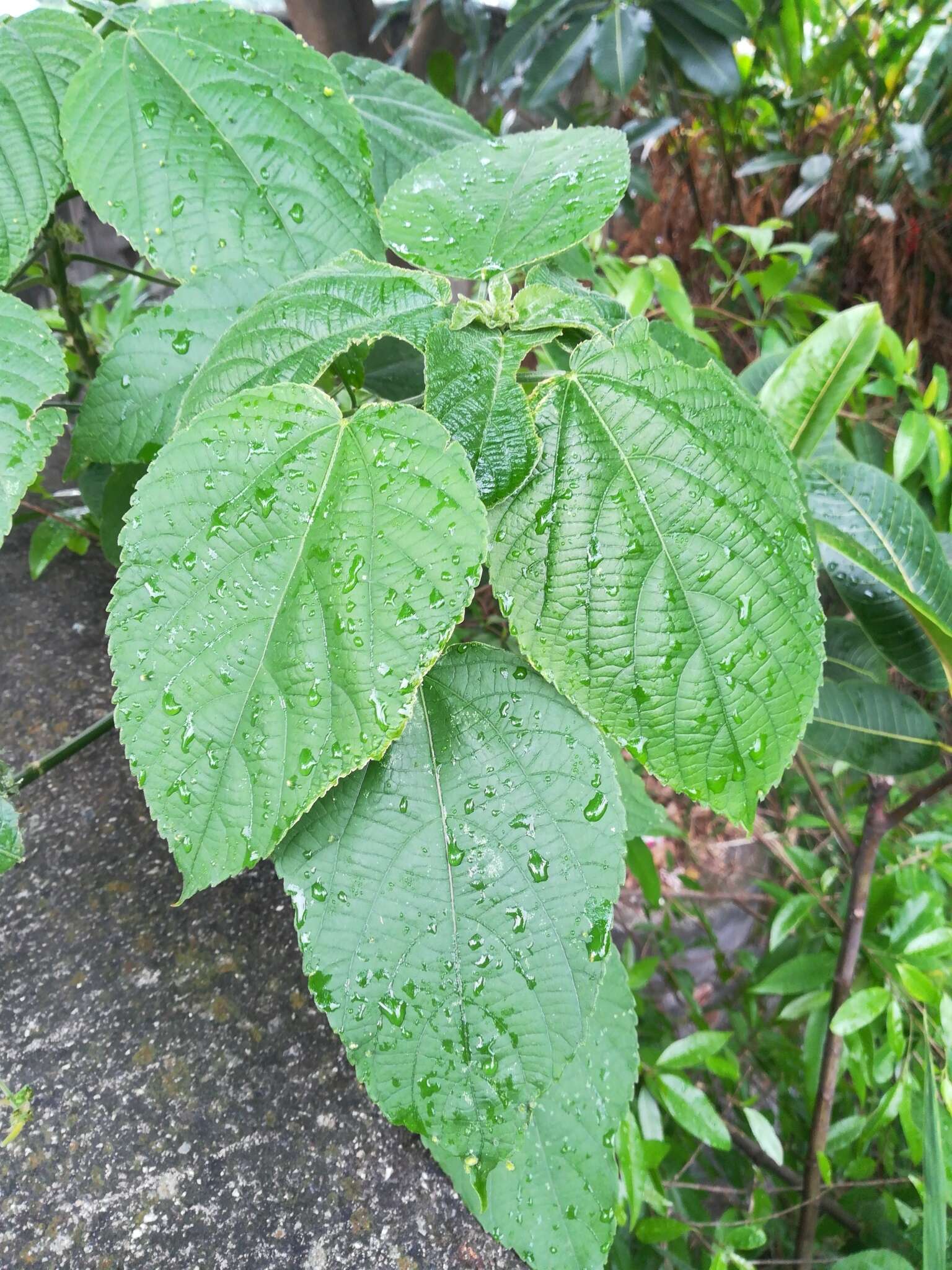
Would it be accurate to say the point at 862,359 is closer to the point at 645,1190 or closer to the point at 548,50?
the point at 645,1190

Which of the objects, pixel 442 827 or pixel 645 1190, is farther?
pixel 645 1190

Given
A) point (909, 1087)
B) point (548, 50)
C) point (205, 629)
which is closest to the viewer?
point (205, 629)

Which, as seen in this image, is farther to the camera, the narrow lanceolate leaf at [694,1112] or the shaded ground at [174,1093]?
the narrow lanceolate leaf at [694,1112]

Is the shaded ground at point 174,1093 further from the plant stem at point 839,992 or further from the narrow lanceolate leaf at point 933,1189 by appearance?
the plant stem at point 839,992

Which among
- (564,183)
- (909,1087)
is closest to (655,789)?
(909,1087)

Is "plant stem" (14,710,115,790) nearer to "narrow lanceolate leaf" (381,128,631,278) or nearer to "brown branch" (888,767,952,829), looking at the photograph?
"narrow lanceolate leaf" (381,128,631,278)

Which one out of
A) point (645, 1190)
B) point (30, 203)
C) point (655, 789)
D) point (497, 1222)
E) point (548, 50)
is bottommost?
point (655, 789)

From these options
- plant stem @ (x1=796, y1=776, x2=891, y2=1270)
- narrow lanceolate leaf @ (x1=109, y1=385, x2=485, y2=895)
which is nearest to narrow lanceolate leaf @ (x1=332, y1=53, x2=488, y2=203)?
narrow lanceolate leaf @ (x1=109, y1=385, x2=485, y2=895)

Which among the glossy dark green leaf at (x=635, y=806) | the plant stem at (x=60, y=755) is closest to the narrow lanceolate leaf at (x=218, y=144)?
the plant stem at (x=60, y=755)
